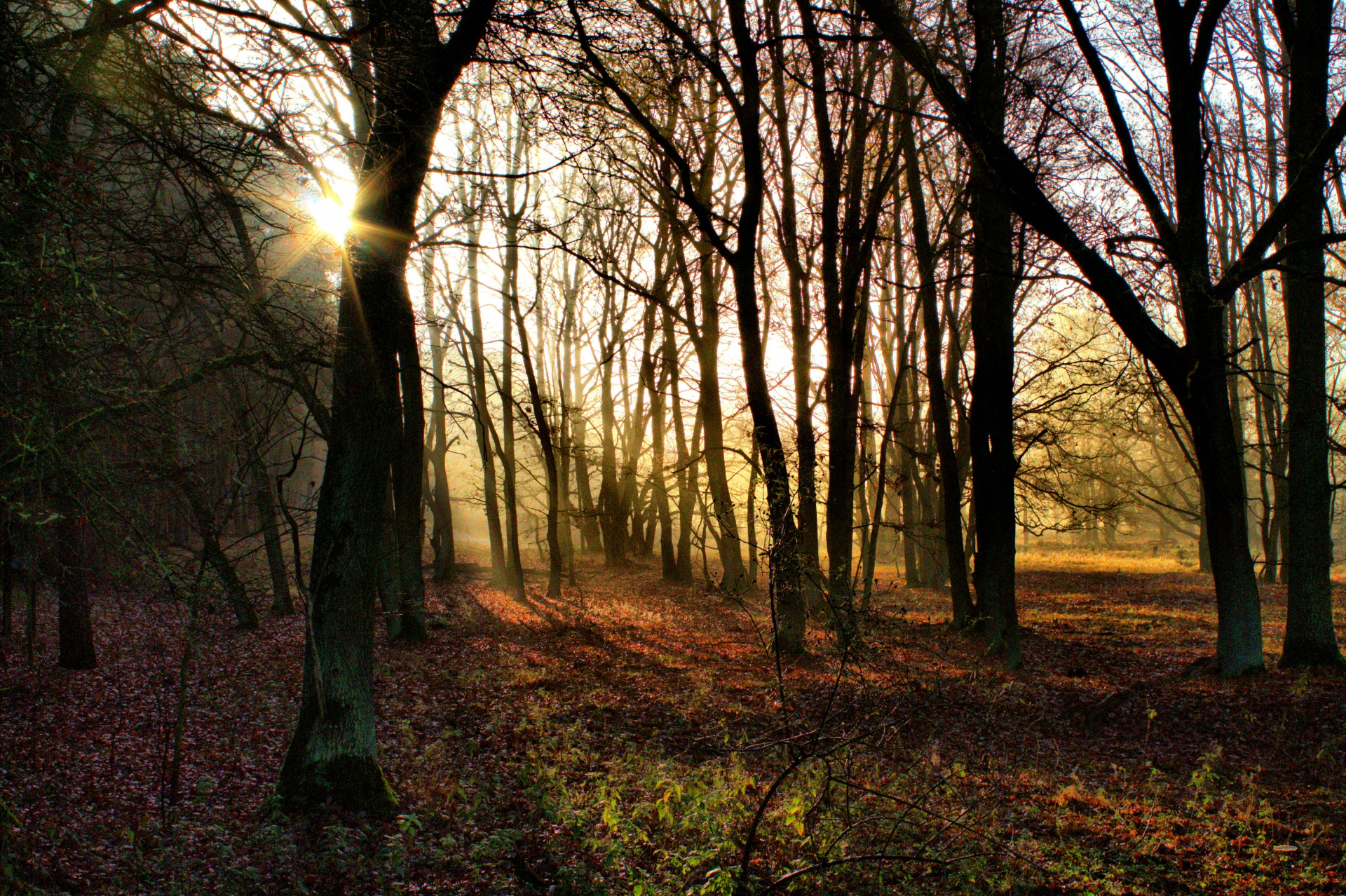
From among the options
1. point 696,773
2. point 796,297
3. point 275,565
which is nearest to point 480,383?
point 275,565

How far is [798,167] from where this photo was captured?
14062 mm

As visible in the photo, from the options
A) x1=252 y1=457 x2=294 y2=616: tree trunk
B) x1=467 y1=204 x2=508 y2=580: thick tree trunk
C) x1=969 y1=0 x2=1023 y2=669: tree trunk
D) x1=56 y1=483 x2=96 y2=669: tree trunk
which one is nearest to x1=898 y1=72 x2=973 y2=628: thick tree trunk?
x1=969 y1=0 x2=1023 y2=669: tree trunk

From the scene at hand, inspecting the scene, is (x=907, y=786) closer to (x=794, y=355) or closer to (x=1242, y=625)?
(x=1242, y=625)

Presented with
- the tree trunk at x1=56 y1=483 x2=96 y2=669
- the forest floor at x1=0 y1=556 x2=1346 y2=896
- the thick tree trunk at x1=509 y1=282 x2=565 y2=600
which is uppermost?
the thick tree trunk at x1=509 y1=282 x2=565 y2=600

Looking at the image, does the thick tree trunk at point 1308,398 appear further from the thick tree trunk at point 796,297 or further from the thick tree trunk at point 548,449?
the thick tree trunk at point 548,449

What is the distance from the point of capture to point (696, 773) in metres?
6.51

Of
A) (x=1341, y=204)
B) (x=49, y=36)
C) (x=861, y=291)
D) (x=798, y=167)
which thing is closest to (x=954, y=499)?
(x=861, y=291)

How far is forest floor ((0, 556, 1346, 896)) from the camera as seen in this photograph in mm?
4766

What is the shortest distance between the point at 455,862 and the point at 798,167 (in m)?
12.4

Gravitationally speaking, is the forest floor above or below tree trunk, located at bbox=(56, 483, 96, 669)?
below

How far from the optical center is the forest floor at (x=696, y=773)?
4.77 meters

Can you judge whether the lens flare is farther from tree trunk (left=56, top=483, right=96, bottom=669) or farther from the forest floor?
tree trunk (left=56, top=483, right=96, bottom=669)

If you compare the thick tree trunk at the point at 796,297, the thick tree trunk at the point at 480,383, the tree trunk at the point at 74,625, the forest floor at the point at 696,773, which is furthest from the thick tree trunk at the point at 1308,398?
the tree trunk at the point at 74,625

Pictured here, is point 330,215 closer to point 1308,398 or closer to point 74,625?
point 74,625
